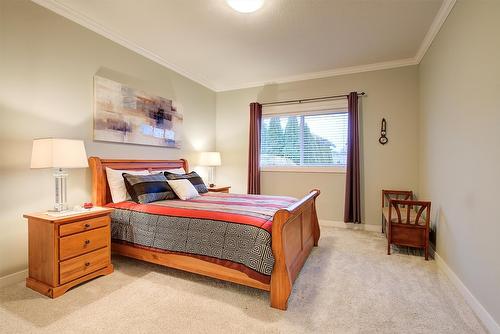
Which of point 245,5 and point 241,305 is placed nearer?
point 241,305

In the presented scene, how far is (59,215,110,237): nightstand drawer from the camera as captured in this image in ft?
7.00

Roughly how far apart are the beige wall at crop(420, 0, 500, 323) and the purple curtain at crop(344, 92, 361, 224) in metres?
1.11

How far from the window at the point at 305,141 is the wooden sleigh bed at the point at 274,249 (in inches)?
59.4

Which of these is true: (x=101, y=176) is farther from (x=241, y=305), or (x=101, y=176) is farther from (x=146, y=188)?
(x=241, y=305)

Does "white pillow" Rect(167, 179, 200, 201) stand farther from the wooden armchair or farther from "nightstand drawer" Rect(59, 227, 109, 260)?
the wooden armchair

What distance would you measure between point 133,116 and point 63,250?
1914mm

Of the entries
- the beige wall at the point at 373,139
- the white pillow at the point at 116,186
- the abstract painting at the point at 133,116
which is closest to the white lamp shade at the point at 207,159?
the abstract painting at the point at 133,116

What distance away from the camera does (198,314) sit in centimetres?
187

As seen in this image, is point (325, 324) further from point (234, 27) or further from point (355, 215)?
point (234, 27)

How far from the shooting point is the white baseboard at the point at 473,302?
65.8 inches

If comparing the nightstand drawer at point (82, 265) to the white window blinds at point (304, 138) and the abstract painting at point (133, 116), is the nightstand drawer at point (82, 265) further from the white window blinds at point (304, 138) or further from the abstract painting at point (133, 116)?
the white window blinds at point (304, 138)

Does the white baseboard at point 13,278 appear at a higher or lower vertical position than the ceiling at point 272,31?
lower

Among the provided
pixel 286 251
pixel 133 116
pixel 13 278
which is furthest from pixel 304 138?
pixel 13 278

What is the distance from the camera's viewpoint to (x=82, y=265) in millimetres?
2283
